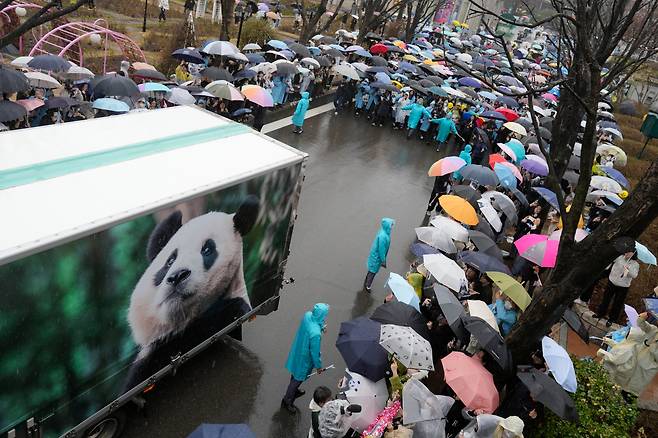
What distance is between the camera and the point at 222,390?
6.99 m

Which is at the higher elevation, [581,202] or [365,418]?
[581,202]

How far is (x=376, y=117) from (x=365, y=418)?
609 inches

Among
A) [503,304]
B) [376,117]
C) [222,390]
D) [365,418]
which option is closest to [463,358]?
[365,418]

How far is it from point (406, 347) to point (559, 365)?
1880 millimetres

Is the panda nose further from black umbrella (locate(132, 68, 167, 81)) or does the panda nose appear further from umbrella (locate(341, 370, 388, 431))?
black umbrella (locate(132, 68, 167, 81))

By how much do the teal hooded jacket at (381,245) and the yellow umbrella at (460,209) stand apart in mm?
1272

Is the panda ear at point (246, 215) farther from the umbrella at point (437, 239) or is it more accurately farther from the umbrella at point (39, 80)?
the umbrella at point (39, 80)

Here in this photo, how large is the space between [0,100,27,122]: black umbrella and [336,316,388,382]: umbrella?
286 inches

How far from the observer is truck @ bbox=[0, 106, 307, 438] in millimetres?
4188

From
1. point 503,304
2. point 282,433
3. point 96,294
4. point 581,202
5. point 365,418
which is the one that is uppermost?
point 581,202

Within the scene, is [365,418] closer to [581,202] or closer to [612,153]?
[581,202]

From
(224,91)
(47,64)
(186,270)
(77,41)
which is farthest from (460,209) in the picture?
(77,41)

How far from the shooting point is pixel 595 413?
6340 millimetres

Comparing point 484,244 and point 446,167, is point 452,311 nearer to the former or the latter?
point 484,244
